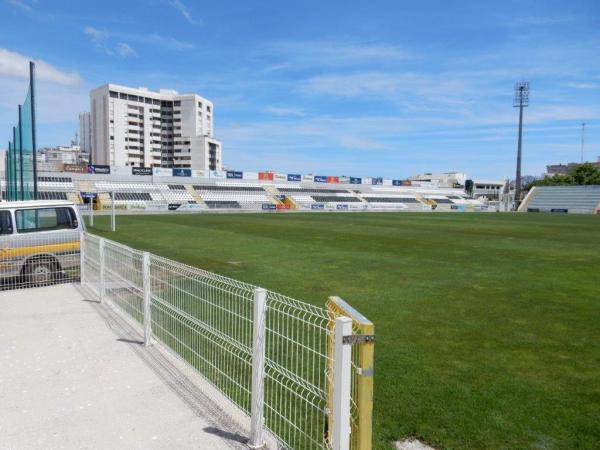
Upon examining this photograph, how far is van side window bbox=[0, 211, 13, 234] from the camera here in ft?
30.5

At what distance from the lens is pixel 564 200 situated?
7681 cm

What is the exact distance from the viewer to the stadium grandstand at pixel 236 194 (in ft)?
197

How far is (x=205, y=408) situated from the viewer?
14.4ft

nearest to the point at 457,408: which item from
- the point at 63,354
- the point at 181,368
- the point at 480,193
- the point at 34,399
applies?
the point at 181,368

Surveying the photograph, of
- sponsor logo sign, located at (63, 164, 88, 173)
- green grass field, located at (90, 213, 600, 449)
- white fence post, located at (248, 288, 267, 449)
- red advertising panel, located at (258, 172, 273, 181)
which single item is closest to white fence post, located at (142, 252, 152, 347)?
white fence post, located at (248, 288, 267, 449)

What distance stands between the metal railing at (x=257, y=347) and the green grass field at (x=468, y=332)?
2.63 ft

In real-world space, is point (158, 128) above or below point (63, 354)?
above

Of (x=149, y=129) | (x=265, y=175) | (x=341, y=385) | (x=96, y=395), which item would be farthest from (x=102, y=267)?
(x=149, y=129)

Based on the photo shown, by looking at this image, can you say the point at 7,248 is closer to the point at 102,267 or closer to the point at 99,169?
the point at 102,267

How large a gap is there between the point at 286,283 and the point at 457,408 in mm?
6468

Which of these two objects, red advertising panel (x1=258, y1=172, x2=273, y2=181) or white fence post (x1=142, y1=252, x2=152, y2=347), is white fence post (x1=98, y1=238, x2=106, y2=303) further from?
red advertising panel (x1=258, y1=172, x2=273, y2=181)

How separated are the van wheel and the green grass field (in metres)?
4.02

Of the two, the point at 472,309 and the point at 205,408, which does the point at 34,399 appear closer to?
the point at 205,408

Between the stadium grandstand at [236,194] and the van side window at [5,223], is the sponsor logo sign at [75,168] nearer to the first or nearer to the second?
the stadium grandstand at [236,194]
